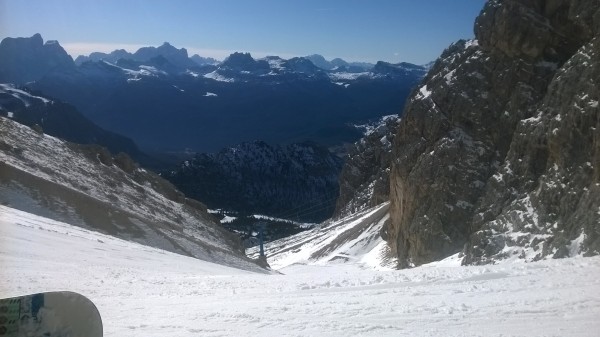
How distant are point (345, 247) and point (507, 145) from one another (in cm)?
2504

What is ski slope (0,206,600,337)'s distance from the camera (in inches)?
380

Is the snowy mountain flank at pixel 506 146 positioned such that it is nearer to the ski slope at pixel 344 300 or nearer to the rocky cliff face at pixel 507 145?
the rocky cliff face at pixel 507 145

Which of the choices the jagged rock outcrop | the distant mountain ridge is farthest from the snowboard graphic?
the distant mountain ridge

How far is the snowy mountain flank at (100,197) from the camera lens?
3412cm

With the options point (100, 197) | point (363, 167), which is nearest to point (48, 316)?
point (100, 197)

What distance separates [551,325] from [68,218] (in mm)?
29611

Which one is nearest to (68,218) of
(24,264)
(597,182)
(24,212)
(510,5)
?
(24,212)

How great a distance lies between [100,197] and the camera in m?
38.7

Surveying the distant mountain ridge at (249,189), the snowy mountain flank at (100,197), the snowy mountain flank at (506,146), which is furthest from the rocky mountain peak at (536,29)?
the distant mountain ridge at (249,189)

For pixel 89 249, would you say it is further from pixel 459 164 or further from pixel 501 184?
pixel 459 164

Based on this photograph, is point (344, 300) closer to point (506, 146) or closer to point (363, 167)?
point (506, 146)

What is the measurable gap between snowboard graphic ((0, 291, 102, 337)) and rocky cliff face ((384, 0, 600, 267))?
17.7 meters

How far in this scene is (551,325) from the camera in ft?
30.3

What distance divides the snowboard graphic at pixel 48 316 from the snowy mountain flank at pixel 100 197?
2704 centimetres
